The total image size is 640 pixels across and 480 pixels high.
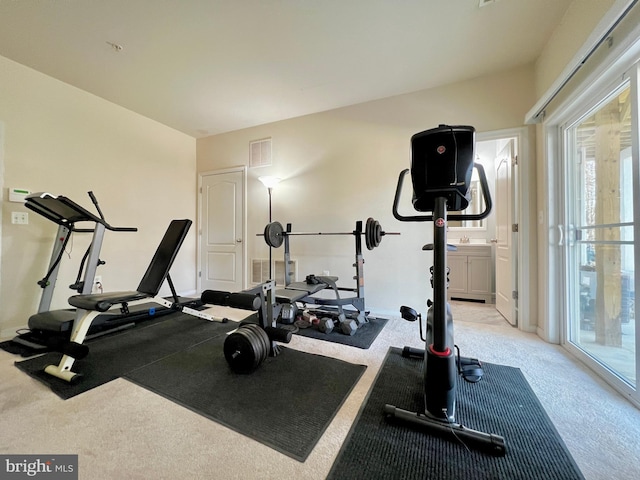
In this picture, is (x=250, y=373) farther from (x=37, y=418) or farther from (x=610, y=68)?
(x=610, y=68)

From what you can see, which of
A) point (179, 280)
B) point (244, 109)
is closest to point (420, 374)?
point (244, 109)

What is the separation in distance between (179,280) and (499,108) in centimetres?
513

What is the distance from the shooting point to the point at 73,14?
2.05 meters

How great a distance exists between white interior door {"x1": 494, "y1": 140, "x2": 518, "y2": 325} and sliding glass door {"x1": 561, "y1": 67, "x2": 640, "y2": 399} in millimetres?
574

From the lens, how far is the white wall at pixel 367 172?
9.35ft

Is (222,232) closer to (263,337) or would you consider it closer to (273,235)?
(273,235)

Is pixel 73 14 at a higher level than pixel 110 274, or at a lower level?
higher

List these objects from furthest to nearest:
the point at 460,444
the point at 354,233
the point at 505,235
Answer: the point at 505,235 < the point at 354,233 < the point at 460,444

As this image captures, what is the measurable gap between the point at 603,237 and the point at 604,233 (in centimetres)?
3

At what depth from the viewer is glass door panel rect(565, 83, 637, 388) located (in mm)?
1652

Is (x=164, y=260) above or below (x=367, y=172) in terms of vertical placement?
below

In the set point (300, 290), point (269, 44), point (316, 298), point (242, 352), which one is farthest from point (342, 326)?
point (269, 44)

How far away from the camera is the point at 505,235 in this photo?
3084 millimetres

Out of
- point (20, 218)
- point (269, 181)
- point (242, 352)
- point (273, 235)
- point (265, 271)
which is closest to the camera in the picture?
point (242, 352)
